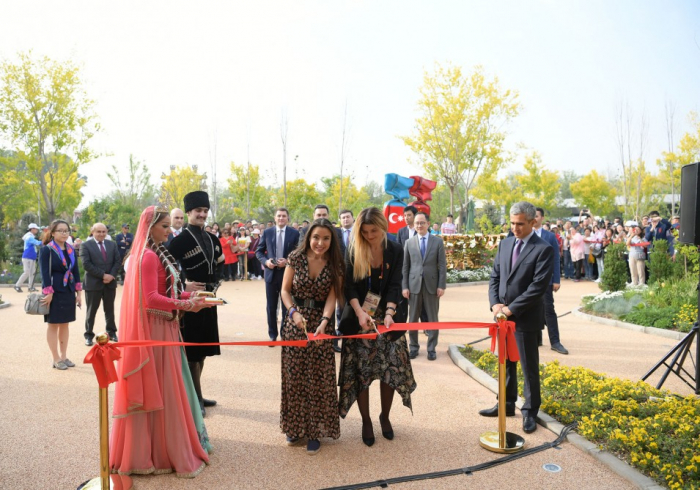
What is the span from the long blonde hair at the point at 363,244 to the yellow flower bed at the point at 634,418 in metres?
2.38

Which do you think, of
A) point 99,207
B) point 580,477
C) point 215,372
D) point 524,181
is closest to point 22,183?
point 99,207

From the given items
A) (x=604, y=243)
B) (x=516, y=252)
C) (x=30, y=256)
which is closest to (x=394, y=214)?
(x=604, y=243)

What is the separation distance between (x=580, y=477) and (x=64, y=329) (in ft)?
21.4

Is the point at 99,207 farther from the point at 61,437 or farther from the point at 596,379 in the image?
the point at 596,379

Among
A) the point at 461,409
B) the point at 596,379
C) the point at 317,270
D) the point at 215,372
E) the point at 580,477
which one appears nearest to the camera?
the point at 580,477

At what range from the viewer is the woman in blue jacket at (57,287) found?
22.6ft

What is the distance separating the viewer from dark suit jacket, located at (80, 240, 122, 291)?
8.30 m

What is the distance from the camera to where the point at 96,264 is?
27.5 ft

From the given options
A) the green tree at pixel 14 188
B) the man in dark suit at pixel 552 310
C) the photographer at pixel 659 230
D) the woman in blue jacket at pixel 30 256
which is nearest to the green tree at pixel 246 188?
the green tree at pixel 14 188

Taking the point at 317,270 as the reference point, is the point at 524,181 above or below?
above

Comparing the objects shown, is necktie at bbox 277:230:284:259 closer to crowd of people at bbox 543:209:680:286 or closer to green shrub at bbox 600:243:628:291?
green shrub at bbox 600:243:628:291

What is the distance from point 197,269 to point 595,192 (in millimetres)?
50493

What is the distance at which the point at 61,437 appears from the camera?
468 cm

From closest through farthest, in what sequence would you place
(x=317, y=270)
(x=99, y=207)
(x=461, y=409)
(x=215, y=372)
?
(x=317, y=270) → (x=461, y=409) → (x=215, y=372) → (x=99, y=207)
